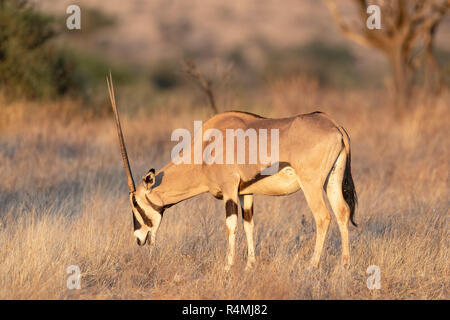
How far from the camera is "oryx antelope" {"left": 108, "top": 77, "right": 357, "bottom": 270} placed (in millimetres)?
5875

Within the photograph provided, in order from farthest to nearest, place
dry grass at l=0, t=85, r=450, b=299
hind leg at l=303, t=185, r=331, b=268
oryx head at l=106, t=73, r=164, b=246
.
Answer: oryx head at l=106, t=73, r=164, b=246, hind leg at l=303, t=185, r=331, b=268, dry grass at l=0, t=85, r=450, b=299

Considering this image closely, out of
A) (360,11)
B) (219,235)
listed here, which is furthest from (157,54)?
(219,235)

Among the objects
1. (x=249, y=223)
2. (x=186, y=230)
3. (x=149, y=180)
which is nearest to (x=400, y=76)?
(x=186, y=230)

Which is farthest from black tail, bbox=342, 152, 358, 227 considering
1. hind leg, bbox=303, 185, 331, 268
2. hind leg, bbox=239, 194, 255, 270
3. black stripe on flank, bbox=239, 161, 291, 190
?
hind leg, bbox=239, 194, 255, 270

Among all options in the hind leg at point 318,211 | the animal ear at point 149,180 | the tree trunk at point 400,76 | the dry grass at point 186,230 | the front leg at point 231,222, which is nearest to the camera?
the dry grass at point 186,230

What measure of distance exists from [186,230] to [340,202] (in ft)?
6.43

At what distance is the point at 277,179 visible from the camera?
599 cm

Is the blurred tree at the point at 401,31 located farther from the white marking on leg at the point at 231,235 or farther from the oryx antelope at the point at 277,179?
the white marking on leg at the point at 231,235

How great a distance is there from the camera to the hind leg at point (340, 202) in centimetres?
616

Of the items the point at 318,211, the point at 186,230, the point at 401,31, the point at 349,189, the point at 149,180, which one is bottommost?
the point at 186,230

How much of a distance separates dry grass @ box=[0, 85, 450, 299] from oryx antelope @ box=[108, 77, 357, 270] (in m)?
0.36

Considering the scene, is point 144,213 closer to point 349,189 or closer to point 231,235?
point 231,235

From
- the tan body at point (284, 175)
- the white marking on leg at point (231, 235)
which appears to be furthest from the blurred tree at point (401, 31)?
the white marking on leg at point (231, 235)

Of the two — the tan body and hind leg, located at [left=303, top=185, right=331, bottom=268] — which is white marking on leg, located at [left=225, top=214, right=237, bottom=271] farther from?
hind leg, located at [left=303, top=185, right=331, bottom=268]
